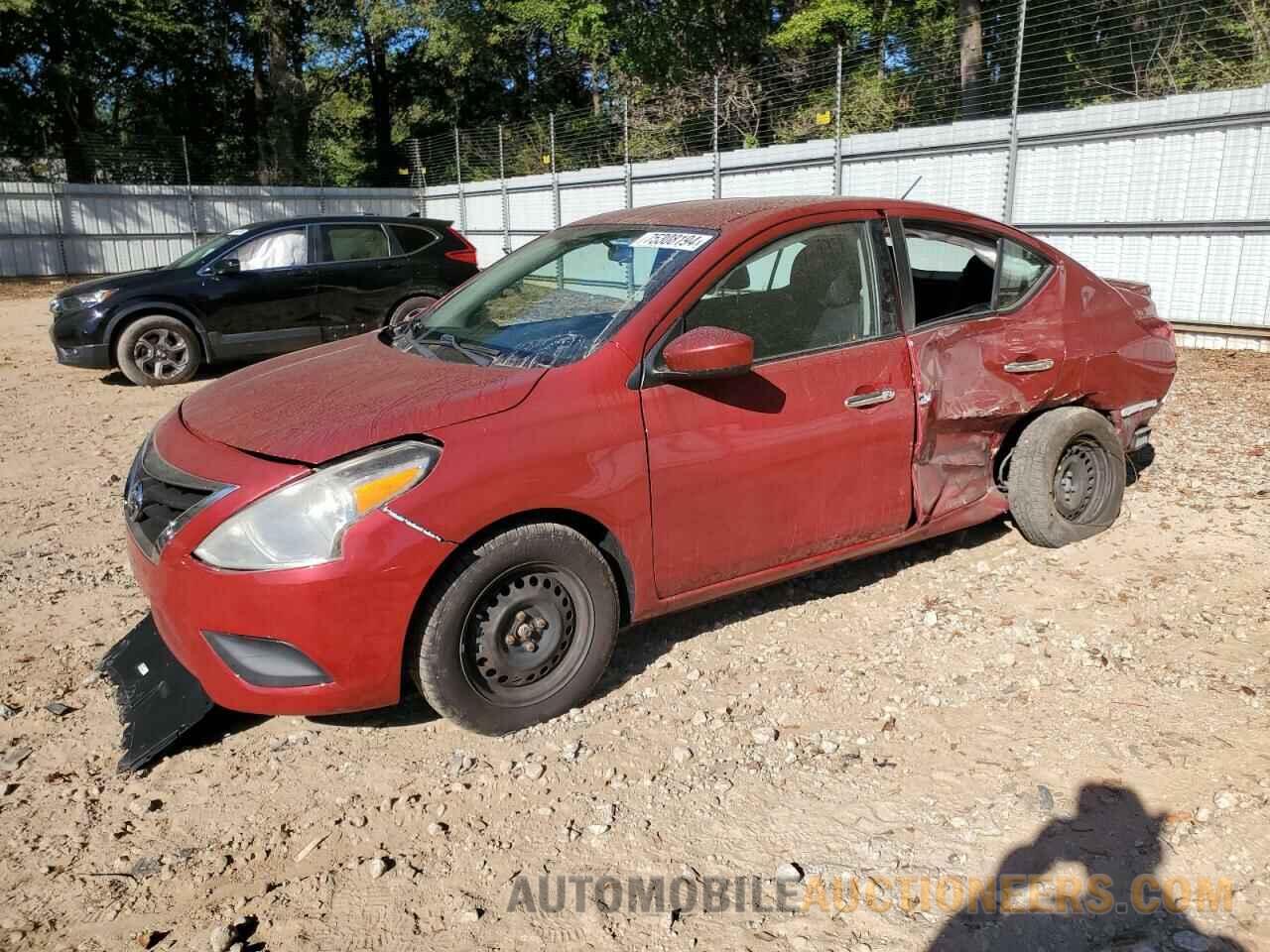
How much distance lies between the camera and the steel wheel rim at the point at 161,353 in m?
9.34

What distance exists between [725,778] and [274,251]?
8.29 m

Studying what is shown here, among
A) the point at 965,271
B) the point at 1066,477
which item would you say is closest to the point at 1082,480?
the point at 1066,477

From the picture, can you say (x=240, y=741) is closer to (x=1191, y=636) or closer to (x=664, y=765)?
(x=664, y=765)

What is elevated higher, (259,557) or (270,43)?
(270,43)

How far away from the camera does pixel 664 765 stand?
3133 millimetres

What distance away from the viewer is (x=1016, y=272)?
4.46 metres

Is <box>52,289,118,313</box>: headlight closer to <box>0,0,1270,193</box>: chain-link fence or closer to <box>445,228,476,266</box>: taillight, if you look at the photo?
<box>445,228,476,266</box>: taillight

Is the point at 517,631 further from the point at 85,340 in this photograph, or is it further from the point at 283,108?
the point at 283,108

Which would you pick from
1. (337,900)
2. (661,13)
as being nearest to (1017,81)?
(337,900)

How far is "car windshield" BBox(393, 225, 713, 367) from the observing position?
3.53 meters

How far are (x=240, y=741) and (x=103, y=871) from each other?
2.14 feet

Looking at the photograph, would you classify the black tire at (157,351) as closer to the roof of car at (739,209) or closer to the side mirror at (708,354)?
the roof of car at (739,209)

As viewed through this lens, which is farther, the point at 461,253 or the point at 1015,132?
the point at 1015,132

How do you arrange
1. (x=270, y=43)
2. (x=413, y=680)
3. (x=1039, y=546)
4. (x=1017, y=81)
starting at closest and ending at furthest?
(x=413, y=680) → (x=1039, y=546) → (x=1017, y=81) → (x=270, y=43)
